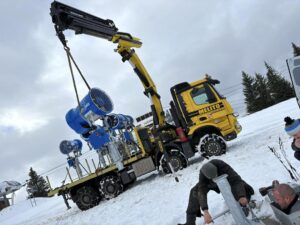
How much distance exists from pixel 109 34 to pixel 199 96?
3.91m

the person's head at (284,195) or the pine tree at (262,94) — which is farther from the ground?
the pine tree at (262,94)

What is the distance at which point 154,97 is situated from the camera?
14.2 meters

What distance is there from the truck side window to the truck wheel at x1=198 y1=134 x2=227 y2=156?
128cm

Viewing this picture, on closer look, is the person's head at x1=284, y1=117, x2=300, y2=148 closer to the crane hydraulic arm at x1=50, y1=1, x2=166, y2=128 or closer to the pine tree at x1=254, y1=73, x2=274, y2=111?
the crane hydraulic arm at x1=50, y1=1, x2=166, y2=128

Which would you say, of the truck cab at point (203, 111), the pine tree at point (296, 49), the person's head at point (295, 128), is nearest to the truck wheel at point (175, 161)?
the truck cab at point (203, 111)

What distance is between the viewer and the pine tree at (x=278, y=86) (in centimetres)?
5244

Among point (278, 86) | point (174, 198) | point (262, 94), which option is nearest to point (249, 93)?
point (262, 94)

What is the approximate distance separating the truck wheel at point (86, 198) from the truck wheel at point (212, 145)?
451cm

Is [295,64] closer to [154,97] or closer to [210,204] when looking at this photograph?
[210,204]

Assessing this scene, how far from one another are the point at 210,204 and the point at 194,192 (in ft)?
4.90

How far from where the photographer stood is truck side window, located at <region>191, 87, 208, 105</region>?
42.9 ft

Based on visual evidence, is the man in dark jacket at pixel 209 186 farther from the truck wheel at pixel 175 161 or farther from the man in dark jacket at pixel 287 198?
the truck wheel at pixel 175 161

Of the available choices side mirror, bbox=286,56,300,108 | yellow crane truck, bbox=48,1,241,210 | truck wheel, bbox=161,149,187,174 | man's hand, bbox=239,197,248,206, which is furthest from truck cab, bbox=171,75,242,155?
man's hand, bbox=239,197,248,206

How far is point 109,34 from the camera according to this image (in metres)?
12.8
